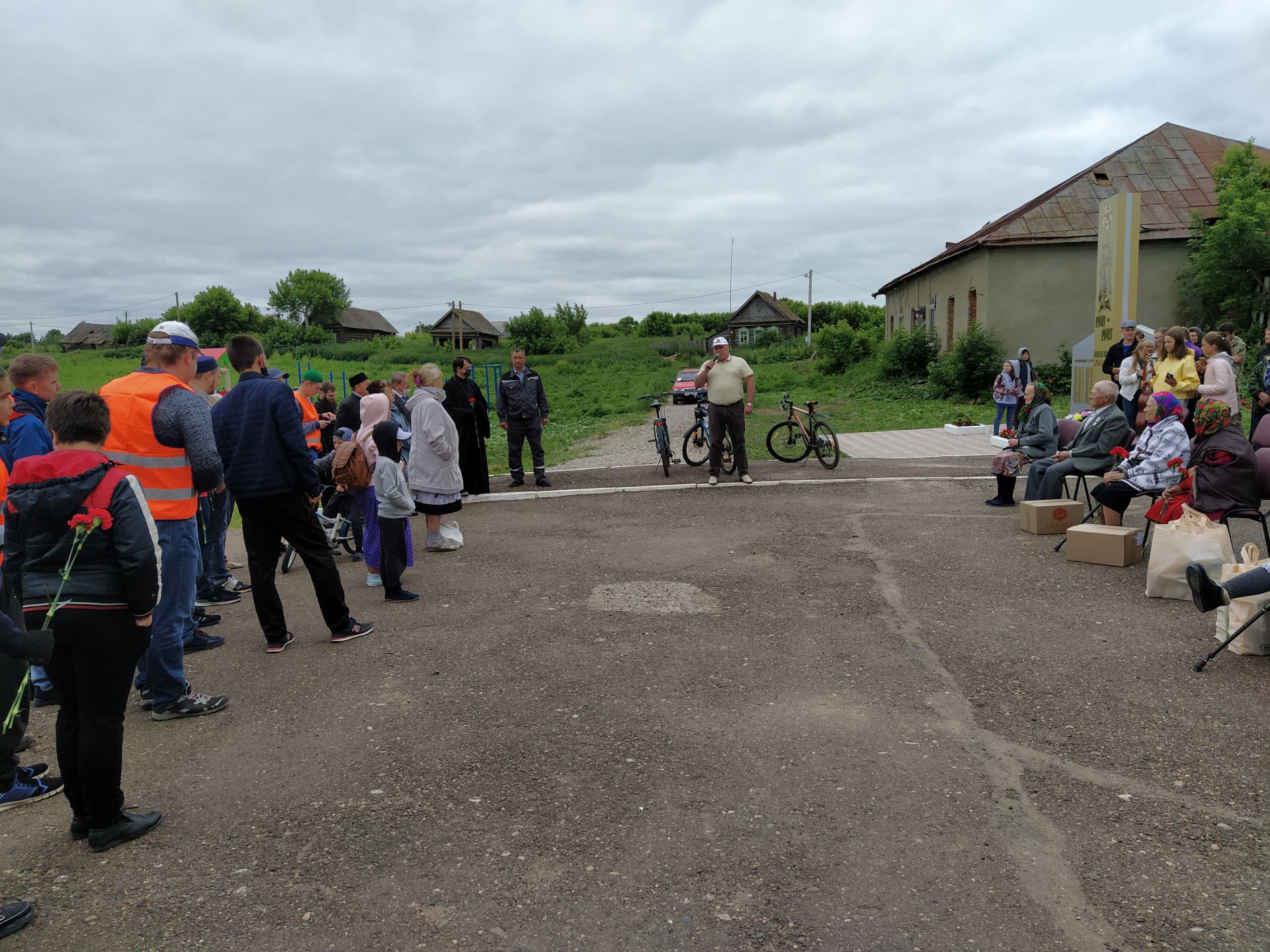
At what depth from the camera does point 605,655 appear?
5254 mm

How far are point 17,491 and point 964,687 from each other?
14.6 ft

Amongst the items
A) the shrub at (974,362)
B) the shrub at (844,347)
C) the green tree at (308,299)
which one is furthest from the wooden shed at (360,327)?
the shrub at (974,362)

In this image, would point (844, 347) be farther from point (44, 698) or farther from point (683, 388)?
point (44, 698)

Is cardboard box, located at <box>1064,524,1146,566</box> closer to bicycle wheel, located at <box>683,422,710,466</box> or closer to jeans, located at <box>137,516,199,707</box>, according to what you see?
jeans, located at <box>137,516,199,707</box>

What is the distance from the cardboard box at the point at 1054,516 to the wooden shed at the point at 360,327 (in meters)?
104

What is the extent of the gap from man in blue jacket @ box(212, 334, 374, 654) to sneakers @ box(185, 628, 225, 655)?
49 cm

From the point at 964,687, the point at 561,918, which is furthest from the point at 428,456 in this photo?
the point at 561,918

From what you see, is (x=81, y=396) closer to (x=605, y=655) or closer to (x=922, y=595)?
(x=605, y=655)

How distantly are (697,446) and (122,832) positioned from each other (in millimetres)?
11317

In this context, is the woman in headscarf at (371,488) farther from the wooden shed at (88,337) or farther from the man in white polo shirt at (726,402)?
the wooden shed at (88,337)

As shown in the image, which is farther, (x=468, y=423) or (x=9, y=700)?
(x=468, y=423)

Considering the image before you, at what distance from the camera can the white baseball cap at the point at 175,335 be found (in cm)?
459

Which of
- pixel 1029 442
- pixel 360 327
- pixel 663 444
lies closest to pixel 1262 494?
pixel 1029 442

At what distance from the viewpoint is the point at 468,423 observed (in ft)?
36.8
